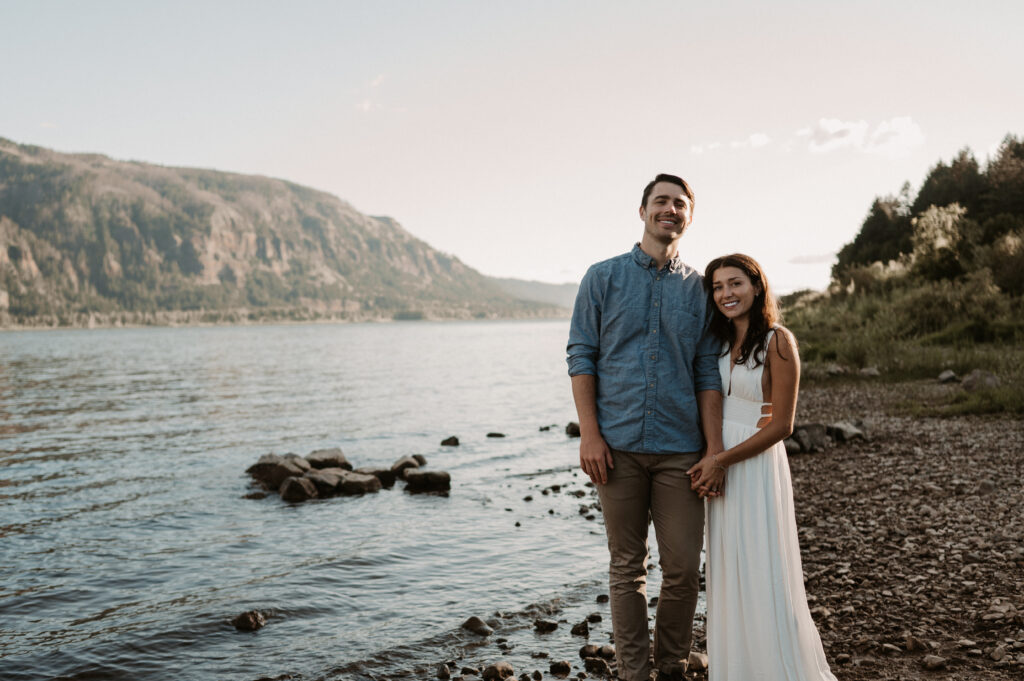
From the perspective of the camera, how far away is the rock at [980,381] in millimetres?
15797

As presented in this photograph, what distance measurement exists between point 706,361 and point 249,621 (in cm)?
554

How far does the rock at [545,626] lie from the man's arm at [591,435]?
286cm

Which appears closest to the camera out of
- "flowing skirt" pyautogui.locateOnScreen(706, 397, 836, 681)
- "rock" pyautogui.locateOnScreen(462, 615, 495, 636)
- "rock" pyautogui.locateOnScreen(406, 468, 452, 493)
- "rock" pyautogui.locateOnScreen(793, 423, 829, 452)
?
"flowing skirt" pyautogui.locateOnScreen(706, 397, 836, 681)

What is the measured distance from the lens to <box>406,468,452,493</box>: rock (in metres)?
13.8

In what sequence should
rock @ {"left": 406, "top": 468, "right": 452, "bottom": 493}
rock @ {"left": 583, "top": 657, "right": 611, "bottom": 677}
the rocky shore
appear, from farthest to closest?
rock @ {"left": 406, "top": 468, "right": 452, "bottom": 493} → rock @ {"left": 583, "top": 657, "right": 611, "bottom": 677} → the rocky shore

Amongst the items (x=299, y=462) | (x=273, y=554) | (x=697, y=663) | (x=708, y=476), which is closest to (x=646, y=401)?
(x=708, y=476)

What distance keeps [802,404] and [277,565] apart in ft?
48.2

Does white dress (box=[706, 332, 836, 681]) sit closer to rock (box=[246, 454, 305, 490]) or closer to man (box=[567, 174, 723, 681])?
man (box=[567, 174, 723, 681])

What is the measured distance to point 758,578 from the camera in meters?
4.05

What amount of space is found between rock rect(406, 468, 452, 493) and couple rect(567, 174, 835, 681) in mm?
9788

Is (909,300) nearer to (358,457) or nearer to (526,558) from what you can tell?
(358,457)

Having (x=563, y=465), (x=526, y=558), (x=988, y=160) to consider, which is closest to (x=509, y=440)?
(x=563, y=465)

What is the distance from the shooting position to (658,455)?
13.9 feet

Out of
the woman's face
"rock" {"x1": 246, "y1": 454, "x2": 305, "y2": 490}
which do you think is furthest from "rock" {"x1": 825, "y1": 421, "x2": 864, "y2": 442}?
"rock" {"x1": 246, "y1": 454, "x2": 305, "y2": 490}
